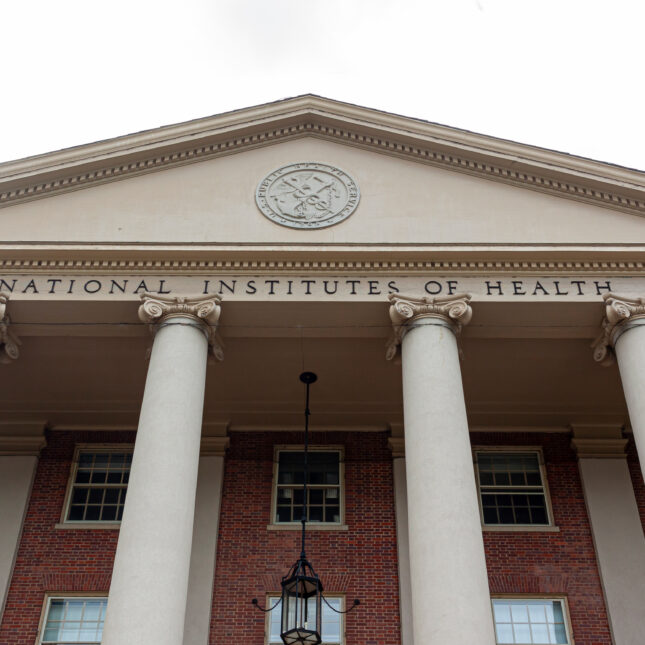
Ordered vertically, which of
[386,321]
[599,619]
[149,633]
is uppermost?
[386,321]

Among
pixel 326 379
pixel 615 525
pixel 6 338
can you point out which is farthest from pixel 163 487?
pixel 615 525

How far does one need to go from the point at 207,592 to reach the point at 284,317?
5878 mm

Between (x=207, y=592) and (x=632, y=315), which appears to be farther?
(x=207, y=592)

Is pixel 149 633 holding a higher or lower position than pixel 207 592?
lower

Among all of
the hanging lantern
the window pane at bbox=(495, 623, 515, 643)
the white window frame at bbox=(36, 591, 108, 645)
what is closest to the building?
the white window frame at bbox=(36, 591, 108, 645)

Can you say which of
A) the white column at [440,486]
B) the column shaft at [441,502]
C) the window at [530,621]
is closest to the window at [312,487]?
the window at [530,621]

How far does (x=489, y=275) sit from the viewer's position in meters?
15.1

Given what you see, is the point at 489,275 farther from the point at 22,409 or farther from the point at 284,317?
the point at 22,409

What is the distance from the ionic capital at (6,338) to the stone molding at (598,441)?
11.8 metres

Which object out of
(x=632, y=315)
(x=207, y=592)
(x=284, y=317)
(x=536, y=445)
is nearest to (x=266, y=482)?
(x=207, y=592)

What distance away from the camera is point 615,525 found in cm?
1761

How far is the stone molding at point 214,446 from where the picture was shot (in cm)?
1856

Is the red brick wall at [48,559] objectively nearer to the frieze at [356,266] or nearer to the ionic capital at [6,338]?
the ionic capital at [6,338]

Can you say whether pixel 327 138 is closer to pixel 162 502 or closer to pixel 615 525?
pixel 162 502
